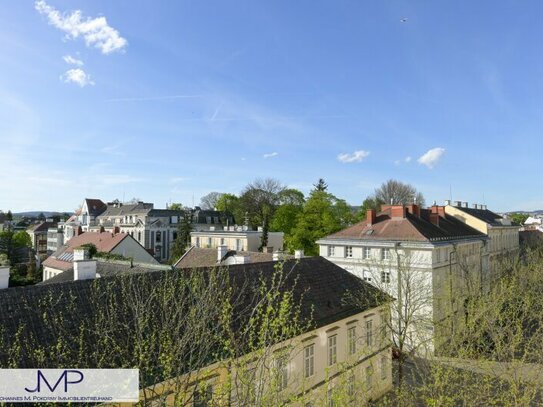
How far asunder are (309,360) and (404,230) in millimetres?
16299

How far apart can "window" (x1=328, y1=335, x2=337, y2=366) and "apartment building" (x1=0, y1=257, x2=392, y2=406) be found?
0.04 m

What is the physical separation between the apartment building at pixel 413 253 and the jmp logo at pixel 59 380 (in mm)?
19220

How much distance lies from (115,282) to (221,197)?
82.3m

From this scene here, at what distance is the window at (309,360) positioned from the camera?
1517 centimetres

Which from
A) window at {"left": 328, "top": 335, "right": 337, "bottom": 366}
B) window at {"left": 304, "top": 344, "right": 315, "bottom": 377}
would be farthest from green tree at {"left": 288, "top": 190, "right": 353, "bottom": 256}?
window at {"left": 304, "top": 344, "right": 315, "bottom": 377}

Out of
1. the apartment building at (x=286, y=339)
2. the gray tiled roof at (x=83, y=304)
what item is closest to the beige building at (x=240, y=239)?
the apartment building at (x=286, y=339)

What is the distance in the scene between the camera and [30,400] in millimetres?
7777

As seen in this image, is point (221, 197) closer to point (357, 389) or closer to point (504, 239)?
point (504, 239)

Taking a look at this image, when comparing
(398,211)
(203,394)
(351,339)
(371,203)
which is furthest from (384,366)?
(371,203)

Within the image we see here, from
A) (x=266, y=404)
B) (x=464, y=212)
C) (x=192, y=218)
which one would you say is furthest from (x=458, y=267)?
(x=192, y=218)

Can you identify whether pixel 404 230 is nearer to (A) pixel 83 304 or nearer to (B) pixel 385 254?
(B) pixel 385 254

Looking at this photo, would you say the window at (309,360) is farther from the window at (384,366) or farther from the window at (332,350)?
the window at (384,366)

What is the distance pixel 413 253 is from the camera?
89.9 ft

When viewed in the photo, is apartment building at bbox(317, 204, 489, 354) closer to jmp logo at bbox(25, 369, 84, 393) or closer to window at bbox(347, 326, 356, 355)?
window at bbox(347, 326, 356, 355)
